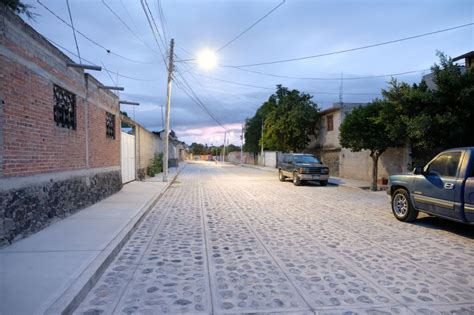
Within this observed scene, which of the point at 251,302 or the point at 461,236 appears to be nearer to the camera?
the point at 251,302

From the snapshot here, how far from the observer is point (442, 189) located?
6.98m

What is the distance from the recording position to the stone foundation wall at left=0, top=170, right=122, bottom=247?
219 inches

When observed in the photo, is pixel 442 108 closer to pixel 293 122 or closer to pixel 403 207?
pixel 403 207

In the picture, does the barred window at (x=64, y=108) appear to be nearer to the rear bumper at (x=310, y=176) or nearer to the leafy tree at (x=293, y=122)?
the rear bumper at (x=310, y=176)

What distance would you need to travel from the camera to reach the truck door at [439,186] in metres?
6.80

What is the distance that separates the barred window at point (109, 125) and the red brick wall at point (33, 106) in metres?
2.91

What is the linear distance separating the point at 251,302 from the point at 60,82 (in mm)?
7175

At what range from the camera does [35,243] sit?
18.9ft

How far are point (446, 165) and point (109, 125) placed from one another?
11638 millimetres

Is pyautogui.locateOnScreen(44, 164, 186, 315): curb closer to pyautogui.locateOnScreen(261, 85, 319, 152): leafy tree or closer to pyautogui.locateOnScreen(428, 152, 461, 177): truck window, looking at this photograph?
pyautogui.locateOnScreen(428, 152, 461, 177): truck window

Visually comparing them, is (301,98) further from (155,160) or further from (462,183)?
(462,183)

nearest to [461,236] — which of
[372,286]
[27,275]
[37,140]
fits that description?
[372,286]

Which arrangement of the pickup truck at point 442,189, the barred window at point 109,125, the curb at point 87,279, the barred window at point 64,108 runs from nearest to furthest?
the curb at point 87,279 < the pickup truck at point 442,189 < the barred window at point 64,108 < the barred window at point 109,125

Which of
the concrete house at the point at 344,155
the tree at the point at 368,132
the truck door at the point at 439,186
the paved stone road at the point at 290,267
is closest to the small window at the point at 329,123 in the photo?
the concrete house at the point at 344,155
